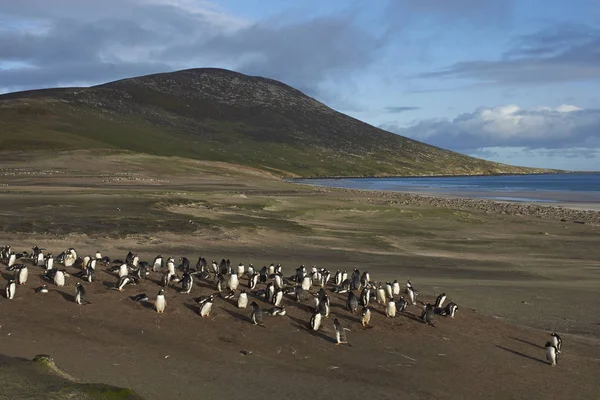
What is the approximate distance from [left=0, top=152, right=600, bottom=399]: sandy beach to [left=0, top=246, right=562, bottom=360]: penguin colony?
0.23m

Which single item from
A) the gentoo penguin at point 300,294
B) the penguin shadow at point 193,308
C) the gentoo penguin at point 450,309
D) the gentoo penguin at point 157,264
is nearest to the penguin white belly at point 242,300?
the penguin shadow at point 193,308

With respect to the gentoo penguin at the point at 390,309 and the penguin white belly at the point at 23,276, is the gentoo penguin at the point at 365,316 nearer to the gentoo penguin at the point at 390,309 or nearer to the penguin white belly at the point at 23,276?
the gentoo penguin at the point at 390,309

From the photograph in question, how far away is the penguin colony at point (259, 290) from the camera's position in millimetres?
16453

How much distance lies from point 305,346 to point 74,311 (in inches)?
227

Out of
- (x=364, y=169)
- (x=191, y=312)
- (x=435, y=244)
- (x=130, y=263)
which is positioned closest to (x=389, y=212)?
(x=435, y=244)

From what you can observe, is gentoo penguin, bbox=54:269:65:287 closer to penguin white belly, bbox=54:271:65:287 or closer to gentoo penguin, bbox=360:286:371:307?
penguin white belly, bbox=54:271:65:287

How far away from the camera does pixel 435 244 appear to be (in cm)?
3541

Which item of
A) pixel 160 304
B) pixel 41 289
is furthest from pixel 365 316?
pixel 41 289

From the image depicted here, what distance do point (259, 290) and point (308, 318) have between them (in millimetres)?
2107

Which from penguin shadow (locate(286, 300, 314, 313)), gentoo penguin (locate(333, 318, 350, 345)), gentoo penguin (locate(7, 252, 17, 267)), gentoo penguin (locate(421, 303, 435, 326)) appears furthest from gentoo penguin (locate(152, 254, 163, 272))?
gentoo penguin (locate(421, 303, 435, 326))

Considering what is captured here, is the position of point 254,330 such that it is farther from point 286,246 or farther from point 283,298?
point 286,246

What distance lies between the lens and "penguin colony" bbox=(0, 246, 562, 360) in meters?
16.5

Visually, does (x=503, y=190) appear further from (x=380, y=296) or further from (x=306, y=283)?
(x=306, y=283)

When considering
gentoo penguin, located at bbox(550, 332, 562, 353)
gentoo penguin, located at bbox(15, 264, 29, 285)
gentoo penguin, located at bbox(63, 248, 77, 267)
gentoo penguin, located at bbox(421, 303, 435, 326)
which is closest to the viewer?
gentoo penguin, located at bbox(550, 332, 562, 353)
